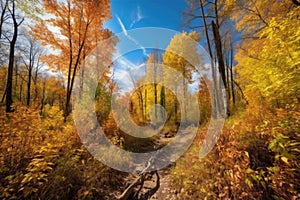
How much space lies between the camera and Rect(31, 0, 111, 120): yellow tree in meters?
9.30

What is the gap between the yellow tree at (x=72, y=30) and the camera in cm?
930

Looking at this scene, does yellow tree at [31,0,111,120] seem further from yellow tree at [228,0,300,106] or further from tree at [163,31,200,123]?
yellow tree at [228,0,300,106]

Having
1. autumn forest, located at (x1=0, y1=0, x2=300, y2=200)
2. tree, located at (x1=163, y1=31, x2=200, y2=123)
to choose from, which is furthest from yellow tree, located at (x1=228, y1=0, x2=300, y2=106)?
tree, located at (x1=163, y1=31, x2=200, y2=123)

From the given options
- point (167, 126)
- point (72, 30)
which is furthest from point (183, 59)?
point (72, 30)

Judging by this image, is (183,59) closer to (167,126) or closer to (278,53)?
(167,126)

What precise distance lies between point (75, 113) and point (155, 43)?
1625 cm

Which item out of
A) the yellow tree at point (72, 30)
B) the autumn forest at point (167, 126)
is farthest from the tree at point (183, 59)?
the yellow tree at point (72, 30)

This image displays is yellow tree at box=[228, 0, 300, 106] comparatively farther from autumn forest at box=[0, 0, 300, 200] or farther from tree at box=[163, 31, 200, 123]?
tree at box=[163, 31, 200, 123]

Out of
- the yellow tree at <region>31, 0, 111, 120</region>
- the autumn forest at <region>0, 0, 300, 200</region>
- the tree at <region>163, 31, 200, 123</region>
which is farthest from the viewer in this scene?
the tree at <region>163, 31, 200, 123</region>

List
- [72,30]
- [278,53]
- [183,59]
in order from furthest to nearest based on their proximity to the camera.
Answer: [183,59], [72,30], [278,53]

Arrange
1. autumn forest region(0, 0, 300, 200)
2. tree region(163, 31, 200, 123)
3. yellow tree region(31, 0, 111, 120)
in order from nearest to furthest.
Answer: autumn forest region(0, 0, 300, 200)
yellow tree region(31, 0, 111, 120)
tree region(163, 31, 200, 123)

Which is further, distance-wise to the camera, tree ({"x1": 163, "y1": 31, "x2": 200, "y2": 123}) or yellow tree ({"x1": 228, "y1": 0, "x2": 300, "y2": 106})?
tree ({"x1": 163, "y1": 31, "x2": 200, "y2": 123})

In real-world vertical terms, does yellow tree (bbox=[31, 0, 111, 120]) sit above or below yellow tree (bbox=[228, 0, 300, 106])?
above

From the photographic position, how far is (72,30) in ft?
33.3
